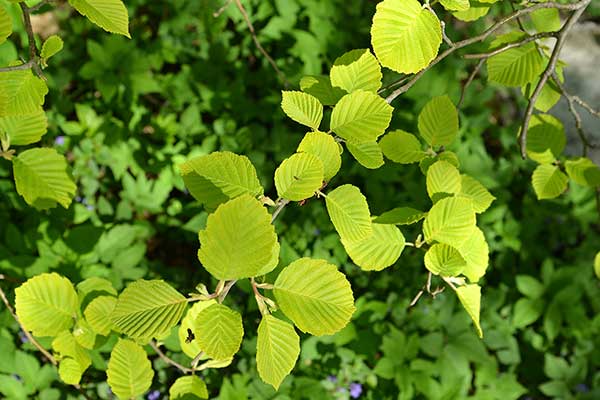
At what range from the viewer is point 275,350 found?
80cm

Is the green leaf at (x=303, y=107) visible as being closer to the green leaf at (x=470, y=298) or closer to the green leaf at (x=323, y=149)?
the green leaf at (x=323, y=149)

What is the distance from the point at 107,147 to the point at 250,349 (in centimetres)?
103

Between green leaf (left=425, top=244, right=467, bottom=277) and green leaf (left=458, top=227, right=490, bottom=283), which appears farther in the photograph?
green leaf (left=458, top=227, right=490, bottom=283)

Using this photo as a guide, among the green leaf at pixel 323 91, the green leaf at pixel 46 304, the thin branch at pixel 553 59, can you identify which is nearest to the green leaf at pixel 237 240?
the green leaf at pixel 323 91

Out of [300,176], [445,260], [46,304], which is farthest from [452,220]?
[46,304]

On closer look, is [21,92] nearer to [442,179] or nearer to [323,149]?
[323,149]

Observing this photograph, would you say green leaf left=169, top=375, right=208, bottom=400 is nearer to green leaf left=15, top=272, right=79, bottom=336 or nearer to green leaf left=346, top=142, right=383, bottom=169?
green leaf left=15, top=272, right=79, bottom=336

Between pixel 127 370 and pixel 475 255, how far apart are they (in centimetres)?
70

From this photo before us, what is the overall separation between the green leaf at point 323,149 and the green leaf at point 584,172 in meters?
0.67

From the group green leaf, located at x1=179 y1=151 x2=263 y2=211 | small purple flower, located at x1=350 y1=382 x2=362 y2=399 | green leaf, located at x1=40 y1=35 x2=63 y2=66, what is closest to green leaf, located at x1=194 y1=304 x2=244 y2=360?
green leaf, located at x1=179 y1=151 x2=263 y2=211

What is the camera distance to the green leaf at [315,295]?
0.79m

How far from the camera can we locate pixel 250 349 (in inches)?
85.2

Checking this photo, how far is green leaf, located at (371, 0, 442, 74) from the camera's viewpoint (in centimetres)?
84

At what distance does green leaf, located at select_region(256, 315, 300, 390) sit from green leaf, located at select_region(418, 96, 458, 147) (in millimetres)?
527
